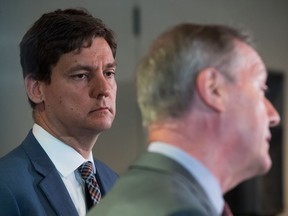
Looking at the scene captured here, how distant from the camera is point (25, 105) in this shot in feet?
5.92

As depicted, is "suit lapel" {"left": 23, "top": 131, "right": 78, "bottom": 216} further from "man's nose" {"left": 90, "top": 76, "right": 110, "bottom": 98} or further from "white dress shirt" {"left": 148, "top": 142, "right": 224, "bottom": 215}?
"white dress shirt" {"left": 148, "top": 142, "right": 224, "bottom": 215}

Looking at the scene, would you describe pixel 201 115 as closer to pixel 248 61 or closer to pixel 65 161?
pixel 248 61

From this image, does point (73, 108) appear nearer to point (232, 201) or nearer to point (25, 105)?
point (25, 105)

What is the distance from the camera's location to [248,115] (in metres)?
0.79

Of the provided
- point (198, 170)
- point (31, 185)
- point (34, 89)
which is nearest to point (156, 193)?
point (198, 170)

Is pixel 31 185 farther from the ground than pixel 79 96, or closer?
closer

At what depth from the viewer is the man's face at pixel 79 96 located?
1312 mm

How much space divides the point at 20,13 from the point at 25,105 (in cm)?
32

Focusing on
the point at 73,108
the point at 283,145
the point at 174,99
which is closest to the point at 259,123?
the point at 174,99

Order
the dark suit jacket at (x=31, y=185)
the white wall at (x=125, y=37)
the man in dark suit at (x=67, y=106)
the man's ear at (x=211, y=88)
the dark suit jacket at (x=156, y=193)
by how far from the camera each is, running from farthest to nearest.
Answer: the white wall at (x=125, y=37), the man in dark suit at (x=67, y=106), the dark suit jacket at (x=31, y=185), the man's ear at (x=211, y=88), the dark suit jacket at (x=156, y=193)

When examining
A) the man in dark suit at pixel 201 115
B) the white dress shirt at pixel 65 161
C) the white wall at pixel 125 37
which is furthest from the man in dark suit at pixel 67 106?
the man in dark suit at pixel 201 115

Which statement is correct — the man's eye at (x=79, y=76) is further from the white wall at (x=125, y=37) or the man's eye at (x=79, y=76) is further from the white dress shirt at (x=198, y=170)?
the white dress shirt at (x=198, y=170)

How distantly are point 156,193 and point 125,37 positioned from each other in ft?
5.00

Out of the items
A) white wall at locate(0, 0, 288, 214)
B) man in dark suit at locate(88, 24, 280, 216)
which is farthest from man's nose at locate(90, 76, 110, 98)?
man in dark suit at locate(88, 24, 280, 216)
